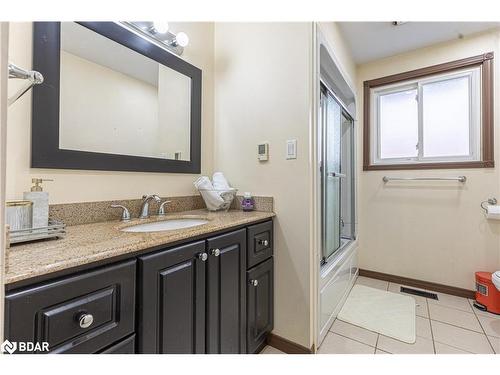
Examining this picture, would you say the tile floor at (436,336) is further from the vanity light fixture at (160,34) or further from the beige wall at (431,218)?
the vanity light fixture at (160,34)

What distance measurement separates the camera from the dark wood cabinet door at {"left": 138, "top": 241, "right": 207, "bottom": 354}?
0.70 metres

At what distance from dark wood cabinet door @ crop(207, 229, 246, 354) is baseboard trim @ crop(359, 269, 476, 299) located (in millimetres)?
1906

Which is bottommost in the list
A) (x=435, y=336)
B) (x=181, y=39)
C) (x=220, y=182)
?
(x=435, y=336)

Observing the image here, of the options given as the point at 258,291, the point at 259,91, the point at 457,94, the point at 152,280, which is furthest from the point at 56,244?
the point at 457,94

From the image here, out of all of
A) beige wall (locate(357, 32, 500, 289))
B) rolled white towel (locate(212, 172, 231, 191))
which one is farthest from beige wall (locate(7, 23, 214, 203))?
beige wall (locate(357, 32, 500, 289))

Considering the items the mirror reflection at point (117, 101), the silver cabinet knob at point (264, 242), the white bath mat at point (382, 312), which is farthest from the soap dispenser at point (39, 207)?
the white bath mat at point (382, 312)

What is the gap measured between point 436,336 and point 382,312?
1.14 feet

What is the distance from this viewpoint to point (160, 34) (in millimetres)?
1361

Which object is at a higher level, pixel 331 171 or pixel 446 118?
pixel 446 118

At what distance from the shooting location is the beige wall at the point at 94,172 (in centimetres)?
87

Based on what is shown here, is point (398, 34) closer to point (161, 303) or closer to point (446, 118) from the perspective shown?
point (446, 118)

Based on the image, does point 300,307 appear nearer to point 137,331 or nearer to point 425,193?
point 137,331

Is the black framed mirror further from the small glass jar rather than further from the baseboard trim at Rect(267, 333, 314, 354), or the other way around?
the baseboard trim at Rect(267, 333, 314, 354)

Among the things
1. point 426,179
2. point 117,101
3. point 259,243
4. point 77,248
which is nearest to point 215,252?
point 259,243
